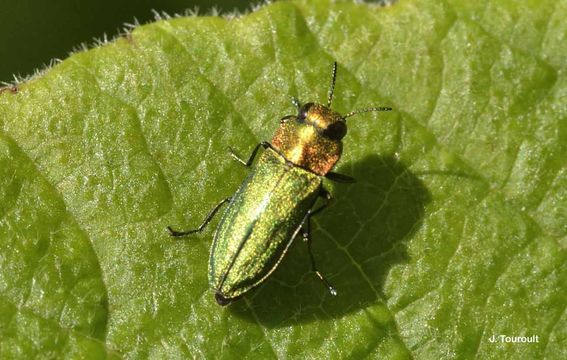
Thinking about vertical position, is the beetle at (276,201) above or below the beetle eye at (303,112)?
below

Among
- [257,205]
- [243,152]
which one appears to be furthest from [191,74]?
[257,205]

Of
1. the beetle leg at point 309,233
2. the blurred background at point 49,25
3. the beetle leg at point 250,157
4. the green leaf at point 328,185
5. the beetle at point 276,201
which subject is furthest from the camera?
the blurred background at point 49,25

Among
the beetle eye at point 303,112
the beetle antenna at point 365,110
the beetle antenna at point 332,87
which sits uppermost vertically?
the beetle antenna at point 332,87

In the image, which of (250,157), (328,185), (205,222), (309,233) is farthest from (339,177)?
→ (205,222)

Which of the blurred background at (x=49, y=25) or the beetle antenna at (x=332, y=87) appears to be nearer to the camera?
the beetle antenna at (x=332, y=87)

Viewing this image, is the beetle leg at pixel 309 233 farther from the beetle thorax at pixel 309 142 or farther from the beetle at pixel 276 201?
the beetle thorax at pixel 309 142

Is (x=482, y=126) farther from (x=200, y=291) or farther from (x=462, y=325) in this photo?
(x=200, y=291)

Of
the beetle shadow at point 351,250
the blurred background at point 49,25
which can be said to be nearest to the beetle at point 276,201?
the beetle shadow at point 351,250
